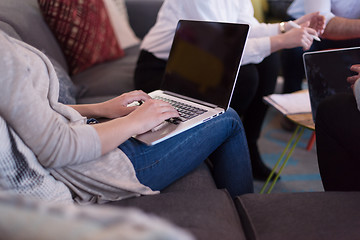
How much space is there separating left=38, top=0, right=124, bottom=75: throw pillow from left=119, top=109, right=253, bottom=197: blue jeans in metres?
1.09

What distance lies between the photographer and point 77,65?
5.76 feet

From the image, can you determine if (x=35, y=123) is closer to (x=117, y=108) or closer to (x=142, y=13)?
(x=117, y=108)

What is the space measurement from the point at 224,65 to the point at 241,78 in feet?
1.26

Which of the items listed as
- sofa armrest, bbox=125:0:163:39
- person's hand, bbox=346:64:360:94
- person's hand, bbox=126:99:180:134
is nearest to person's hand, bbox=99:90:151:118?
person's hand, bbox=126:99:180:134

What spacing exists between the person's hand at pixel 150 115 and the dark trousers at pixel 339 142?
0.46 metres

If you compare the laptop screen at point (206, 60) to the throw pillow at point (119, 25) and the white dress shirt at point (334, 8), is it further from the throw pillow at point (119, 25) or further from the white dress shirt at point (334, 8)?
the throw pillow at point (119, 25)

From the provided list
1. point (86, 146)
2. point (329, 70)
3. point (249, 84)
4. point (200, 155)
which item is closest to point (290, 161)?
point (249, 84)

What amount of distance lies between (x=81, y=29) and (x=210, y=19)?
2.71 ft

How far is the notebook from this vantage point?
1.04 metres

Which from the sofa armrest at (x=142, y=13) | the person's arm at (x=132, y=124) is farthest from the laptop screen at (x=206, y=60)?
the sofa armrest at (x=142, y=13)

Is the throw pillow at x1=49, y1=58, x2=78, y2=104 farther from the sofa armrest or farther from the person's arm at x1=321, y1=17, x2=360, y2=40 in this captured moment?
the sofa armrest

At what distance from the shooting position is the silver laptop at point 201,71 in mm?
956

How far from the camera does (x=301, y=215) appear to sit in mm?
707

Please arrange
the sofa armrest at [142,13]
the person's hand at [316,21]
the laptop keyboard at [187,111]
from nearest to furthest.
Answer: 1. the laptop keyboard at [187,111]
2. the person's hand at [316,21]
3. the sofa armrest at [142,13]
